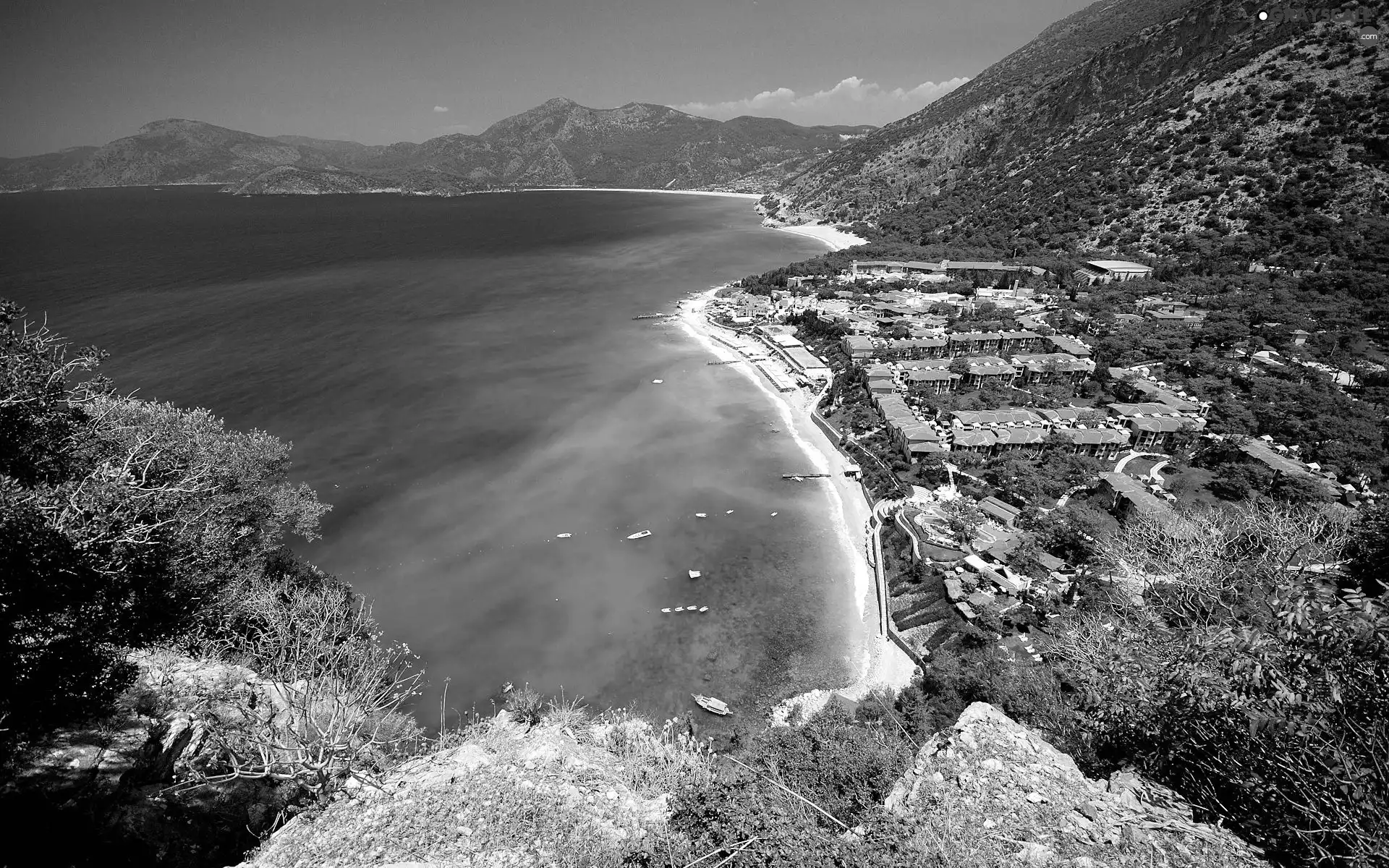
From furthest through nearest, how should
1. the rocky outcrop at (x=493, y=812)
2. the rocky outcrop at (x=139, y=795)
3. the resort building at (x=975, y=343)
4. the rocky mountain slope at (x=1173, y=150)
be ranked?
the rocky mountain slope at (x=1173, y=150) < the resort building at (x=975, y=343) < the rocky outcrop at (x=493, y=812) < the rocky outcrop at (x=139, y=795)

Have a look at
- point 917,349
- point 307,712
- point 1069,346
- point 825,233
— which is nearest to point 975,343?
point 917,349

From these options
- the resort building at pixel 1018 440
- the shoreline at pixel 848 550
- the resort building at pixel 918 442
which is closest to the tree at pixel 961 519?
the shoreline at pixel 848 550

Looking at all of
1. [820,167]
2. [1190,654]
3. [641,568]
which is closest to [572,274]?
[641,568]

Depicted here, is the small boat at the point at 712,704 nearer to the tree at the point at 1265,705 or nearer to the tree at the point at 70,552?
the tree at the point at 1265,705

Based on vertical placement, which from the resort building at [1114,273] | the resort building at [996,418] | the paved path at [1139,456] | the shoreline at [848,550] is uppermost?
the resort building at [1114,273]

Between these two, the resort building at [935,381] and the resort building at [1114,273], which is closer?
the resort building at [935,381]

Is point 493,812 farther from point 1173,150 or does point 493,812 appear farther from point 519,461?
point 1173,150
